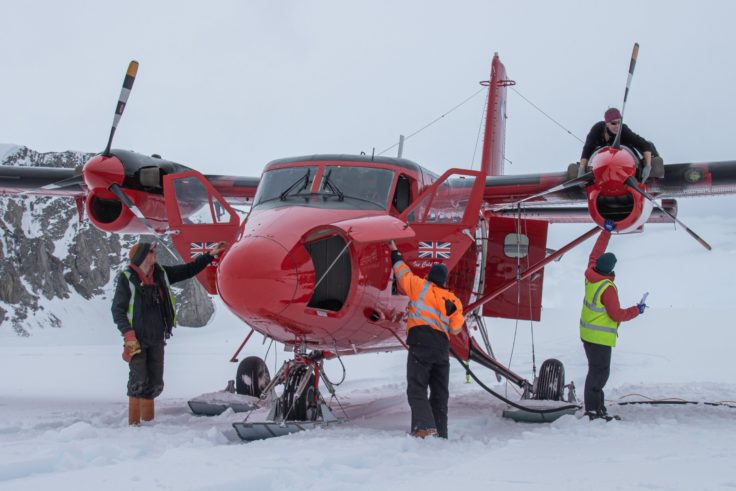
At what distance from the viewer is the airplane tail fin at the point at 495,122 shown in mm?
13297

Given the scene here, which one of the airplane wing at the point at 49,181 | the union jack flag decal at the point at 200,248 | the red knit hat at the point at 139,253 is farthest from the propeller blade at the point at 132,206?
the red knit hat at the point at 139,253

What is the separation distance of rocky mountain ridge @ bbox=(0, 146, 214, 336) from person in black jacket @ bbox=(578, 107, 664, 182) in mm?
32521

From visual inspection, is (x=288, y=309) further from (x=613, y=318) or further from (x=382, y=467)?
(x=613, y=318)

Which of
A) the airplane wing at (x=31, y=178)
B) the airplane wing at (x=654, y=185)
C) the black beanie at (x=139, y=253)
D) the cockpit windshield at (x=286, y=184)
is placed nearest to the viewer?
the black beanie at (x=139, y=253)

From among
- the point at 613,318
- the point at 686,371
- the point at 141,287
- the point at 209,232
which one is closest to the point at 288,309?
the point at 141,287

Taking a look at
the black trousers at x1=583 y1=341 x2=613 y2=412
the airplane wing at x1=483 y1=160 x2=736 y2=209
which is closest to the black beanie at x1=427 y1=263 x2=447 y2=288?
the black trousers at x1=583 y1=341 x2=613 y2=412

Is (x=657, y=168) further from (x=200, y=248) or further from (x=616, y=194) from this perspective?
(x=200, y=248)

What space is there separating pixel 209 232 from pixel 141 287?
3.87ft

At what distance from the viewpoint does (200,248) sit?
7.86 meters

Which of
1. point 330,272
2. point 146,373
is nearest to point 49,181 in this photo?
point 146,373

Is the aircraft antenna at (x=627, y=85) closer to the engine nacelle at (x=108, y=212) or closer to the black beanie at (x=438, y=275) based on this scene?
the black beanie at (x=438, y=275)

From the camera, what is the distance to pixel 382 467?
14.6ft

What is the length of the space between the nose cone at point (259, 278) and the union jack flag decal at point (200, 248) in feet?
6.48

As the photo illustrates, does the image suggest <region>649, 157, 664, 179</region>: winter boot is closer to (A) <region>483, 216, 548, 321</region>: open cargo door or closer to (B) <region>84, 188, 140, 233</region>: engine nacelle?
(A) <region>483, 216, 548, 321</region>: open cargo door
